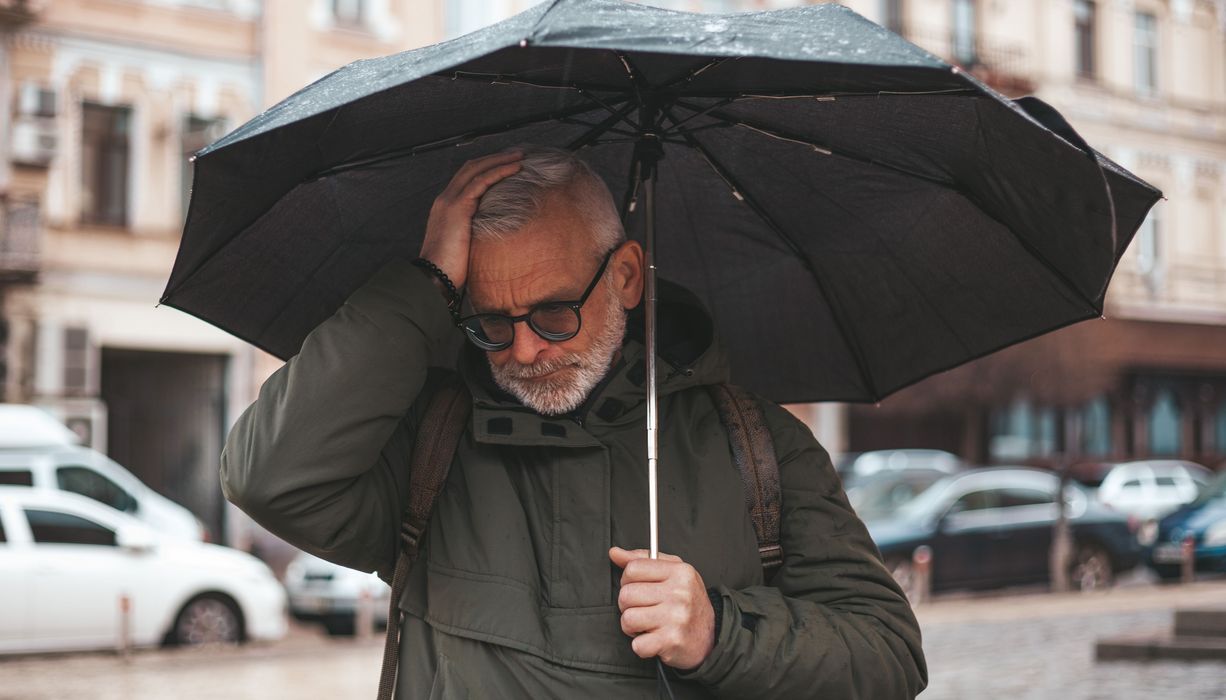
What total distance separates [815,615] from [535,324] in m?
0.69

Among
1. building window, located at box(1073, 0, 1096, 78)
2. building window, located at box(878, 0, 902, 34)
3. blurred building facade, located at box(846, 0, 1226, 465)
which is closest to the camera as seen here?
building window, located at box(878, 0, 902, 34)

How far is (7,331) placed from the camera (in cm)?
2181

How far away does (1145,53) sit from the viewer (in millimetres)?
36500

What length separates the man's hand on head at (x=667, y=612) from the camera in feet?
7.89

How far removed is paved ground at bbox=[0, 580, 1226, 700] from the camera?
1016 centimetres

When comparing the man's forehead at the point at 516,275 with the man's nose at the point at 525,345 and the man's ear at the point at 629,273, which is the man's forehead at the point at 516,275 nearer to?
the man's nose at the point at 525,345

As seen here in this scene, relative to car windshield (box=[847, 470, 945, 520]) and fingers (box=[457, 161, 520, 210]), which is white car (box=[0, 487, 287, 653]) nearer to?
car windshield (box=[847, 470, 945, 520])

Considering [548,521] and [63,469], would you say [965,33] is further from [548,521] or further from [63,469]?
[548,521]

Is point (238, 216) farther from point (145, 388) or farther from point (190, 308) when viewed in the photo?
point (145, 388)

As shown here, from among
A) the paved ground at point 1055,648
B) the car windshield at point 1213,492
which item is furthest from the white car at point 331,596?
the car windshield at point 1213,492

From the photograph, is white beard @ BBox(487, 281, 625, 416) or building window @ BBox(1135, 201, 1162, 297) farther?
building window @ BBox(1135, 201, 1162, 297)

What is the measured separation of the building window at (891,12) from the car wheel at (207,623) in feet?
70.8

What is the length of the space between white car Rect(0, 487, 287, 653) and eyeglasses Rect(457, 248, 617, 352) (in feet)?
38.2

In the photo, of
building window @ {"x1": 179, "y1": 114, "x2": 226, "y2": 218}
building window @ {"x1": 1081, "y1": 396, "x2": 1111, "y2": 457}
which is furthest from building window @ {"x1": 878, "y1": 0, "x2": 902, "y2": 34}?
building window @ {"x1": 179, "y1": 114, "x2": 226, "y2": 218}
